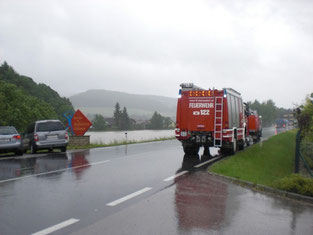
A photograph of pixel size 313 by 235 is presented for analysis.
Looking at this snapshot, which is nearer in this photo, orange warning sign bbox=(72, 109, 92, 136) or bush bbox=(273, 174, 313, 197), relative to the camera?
bush bbox=(273, 174, 313, 197)

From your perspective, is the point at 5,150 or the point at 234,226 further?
the point at 5,150

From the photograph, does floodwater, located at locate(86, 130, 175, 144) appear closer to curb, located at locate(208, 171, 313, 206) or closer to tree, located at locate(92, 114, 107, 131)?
curb, located at locate(208, 171, 313, 206)

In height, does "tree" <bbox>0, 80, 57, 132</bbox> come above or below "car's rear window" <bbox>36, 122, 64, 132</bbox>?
above

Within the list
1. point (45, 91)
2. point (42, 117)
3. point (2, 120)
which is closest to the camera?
point (2, 120)

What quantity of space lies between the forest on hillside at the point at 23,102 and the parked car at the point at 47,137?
27759 mm

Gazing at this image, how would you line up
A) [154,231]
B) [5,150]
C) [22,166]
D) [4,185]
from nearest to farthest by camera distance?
[154,231] < [4,185] < [22,166] < [5,150]

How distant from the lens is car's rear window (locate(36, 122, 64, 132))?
17.4 m

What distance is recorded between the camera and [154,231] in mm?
5039

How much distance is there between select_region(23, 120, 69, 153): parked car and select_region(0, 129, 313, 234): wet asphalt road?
6783mm

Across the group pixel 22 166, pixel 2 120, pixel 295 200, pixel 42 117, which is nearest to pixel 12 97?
pixel 42 117

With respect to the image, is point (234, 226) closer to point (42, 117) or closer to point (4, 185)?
point (4, 185)

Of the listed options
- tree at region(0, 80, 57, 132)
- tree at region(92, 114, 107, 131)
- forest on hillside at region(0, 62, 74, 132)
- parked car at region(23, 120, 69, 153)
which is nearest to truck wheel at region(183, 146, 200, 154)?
parked car at region(23, 120, 69, 153)

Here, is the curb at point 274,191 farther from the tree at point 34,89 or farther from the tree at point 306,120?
the tree at point 34,89

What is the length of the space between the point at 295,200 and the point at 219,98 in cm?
788
